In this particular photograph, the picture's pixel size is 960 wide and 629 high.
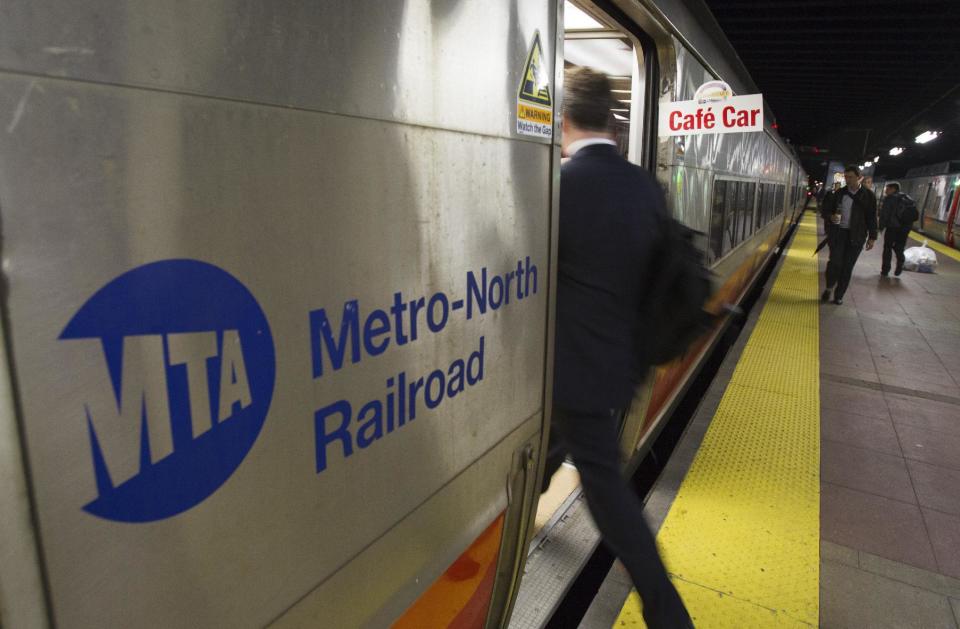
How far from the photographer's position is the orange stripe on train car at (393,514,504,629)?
50.9 inches

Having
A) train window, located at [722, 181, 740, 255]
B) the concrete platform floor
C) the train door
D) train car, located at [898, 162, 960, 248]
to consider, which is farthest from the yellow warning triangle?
train car, located at [898, 162, 960, 248]

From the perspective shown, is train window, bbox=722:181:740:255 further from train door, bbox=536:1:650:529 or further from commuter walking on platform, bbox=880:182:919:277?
commuter walking on platform, bbox=880:182:919:277

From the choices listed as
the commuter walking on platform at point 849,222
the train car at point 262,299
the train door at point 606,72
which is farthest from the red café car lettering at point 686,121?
the commuter walking on platform at point 849,222

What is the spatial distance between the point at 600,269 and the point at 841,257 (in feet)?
23.6

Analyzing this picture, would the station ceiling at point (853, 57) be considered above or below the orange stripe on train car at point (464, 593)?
above

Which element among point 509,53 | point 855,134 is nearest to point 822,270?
point 509,53

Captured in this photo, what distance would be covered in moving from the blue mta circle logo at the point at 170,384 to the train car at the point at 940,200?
67.9 ft

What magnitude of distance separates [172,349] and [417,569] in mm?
764

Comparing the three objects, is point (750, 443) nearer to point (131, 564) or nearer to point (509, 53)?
point (509, 53)

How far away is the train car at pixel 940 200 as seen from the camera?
56.2 feet

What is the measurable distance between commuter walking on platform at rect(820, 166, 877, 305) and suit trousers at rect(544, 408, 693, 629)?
6604mm

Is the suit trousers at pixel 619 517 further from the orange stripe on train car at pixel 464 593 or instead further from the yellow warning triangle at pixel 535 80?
the yellow warning triangle at pixel 535 80

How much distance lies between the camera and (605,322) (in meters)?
1.70

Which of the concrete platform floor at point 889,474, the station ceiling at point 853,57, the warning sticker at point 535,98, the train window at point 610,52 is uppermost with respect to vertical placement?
the station ceiling at point 853,57
